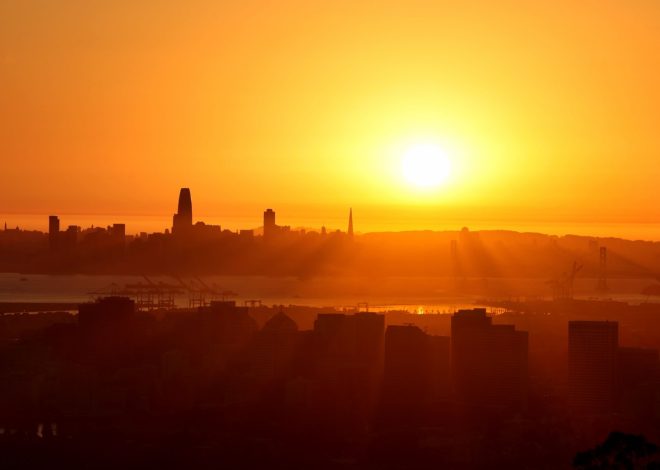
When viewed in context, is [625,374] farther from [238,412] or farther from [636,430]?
[238,412]

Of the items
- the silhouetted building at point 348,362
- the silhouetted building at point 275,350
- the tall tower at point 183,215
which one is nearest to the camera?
the silhouetted building at point 348,362

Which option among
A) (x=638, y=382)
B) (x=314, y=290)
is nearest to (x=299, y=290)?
(x=314, y=290)

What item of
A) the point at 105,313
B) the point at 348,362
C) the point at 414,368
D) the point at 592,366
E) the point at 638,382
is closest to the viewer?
the point at 638,382

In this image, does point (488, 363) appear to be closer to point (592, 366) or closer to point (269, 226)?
point (592, 366)

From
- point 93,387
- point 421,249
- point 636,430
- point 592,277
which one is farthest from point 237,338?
point 592,277

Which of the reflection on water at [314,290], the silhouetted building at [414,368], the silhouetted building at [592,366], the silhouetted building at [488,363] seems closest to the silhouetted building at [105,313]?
the reflection on water at [314,290]

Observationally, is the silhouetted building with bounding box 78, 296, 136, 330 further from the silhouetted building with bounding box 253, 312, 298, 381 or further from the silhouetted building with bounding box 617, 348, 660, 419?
the silhouetted building with bounding box 617, 348, 660, 419

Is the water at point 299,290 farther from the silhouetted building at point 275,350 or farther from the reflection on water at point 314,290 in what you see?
the silhouetted building at point 275,350
